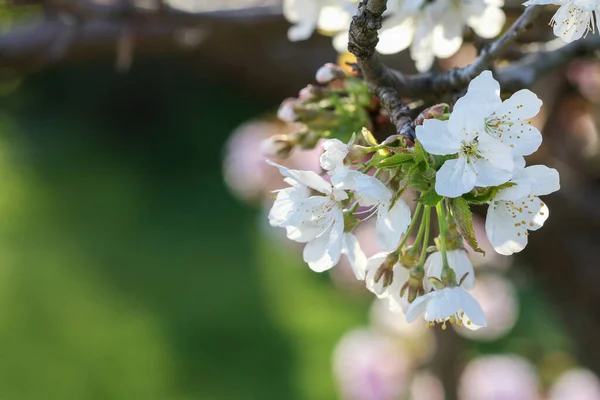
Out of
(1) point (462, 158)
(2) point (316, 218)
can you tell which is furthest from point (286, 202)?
(1) point (462, 158)

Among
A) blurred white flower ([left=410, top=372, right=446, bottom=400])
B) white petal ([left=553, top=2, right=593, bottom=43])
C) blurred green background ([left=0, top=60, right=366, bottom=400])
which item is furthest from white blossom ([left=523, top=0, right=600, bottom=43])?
blurred green background ([left=0, top=60, right=366, bottom=400])

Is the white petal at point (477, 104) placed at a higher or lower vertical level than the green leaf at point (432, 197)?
higher

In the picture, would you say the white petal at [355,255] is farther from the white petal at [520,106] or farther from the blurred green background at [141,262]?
the blurred green background at [141,262]

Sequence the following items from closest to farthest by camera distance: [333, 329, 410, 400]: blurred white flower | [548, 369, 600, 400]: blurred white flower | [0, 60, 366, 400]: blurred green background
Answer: [548, 369, 600, 400]: blurred white flower
[333, 329, 410, 400]: blurred white flower
[0, 60, 366, 400]: blurred green background

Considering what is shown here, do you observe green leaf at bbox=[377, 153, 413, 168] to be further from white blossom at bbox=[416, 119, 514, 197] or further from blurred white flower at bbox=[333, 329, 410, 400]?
blurred white flower at bbox=[333, 329, 410, 400]

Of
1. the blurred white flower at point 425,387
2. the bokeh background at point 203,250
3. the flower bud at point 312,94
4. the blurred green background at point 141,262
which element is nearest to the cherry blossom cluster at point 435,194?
the flower bud at point 312,94

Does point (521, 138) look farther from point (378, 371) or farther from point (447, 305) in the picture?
point (378, 371)
